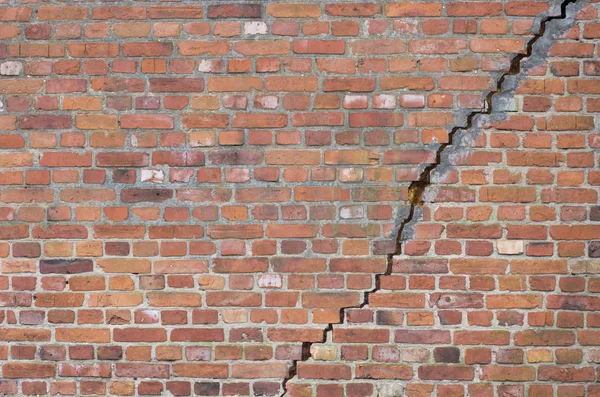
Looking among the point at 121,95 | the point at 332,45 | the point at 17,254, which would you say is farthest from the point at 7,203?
the point at 332,45

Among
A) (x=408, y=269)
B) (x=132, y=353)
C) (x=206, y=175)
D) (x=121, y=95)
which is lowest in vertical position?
(x=132, y=353)

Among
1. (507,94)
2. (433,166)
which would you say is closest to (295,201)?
(433,166)

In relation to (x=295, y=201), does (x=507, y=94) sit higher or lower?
higher

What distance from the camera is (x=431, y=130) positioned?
214 cm

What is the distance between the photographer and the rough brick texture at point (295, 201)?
2129mm

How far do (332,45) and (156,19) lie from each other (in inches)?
28.6

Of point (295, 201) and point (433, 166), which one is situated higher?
point (433, 166)

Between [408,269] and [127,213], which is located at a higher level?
[127,213]

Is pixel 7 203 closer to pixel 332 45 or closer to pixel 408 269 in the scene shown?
pixel 332 45

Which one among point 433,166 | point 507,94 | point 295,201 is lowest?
point 295,201

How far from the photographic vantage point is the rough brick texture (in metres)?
2.13

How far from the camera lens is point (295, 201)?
84.6 inches

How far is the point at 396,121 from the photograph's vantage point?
214 centimetres

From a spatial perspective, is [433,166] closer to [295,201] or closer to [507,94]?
[507,94]
